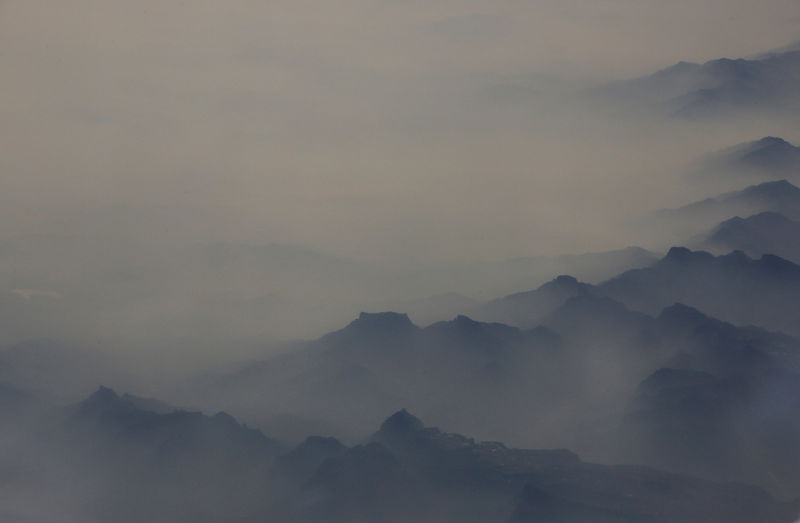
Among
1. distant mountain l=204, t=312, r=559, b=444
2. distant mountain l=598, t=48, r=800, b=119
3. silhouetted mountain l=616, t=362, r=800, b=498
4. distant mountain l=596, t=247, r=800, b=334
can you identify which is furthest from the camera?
distant mountain l=598, t=48, r=800, b=119

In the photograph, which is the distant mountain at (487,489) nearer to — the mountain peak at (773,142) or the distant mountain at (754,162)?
the distant mountain at (754,162)

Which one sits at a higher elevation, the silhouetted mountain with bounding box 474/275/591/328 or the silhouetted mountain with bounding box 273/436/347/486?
the silhouetted mountain with bounding box 474/275/591/328

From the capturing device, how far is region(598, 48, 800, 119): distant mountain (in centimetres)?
338

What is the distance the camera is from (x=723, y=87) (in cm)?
338

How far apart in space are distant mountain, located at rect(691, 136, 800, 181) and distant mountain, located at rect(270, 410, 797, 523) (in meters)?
1.29

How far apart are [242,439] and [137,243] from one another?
87 centimetres

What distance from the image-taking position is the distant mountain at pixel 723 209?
3.27m

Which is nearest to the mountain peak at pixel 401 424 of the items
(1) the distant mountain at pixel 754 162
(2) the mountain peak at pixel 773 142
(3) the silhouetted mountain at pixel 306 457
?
(3) the silhouetted mountain at pixel 306 457

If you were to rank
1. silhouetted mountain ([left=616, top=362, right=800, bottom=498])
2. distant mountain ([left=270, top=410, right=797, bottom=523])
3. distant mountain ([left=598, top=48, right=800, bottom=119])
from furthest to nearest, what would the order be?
distant mountain ([left=598, top=48, right=800, bottom=119]) → silhouetted mountain ([left=616, top=362, right=800, bottom=498]) → distant mountain ([left=270, top=410, right=797, bottom=523])

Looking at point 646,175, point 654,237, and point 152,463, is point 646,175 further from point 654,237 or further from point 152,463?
point 152,463

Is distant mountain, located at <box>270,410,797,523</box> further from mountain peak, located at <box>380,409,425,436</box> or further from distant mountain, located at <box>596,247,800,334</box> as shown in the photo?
distant mountain, located at <box>596,247,800,334</box>

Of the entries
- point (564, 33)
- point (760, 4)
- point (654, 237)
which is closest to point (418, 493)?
point (654, 237)

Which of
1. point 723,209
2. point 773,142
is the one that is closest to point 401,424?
point 723,209

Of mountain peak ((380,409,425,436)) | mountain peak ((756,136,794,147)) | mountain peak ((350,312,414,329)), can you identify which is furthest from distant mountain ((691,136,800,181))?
mountain peak ((380,409,425,436))
